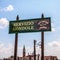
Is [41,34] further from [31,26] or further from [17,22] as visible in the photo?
[17,22]

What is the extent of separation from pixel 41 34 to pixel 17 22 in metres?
3.74

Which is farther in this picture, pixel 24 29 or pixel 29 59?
pixel 29 59

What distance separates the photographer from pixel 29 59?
49.2 m

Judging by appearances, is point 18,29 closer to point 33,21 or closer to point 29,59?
point 33,21

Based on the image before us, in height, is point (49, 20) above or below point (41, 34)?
above

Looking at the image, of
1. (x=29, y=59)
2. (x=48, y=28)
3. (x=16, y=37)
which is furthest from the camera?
(x=29, y=59)

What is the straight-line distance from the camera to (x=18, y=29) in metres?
27.0

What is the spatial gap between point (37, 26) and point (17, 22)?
9.68 feet

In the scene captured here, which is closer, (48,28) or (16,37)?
(48,28)

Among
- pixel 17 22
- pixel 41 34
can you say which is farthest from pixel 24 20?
pixel 41 34

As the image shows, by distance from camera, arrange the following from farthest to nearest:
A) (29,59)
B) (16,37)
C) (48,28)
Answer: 1. (29,59)
2. (16,37)
3. (48,28)

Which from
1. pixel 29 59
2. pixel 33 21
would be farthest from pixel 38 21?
pixel 29 59

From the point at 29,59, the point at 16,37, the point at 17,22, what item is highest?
the point at 17,22

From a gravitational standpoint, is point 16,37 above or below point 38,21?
below
